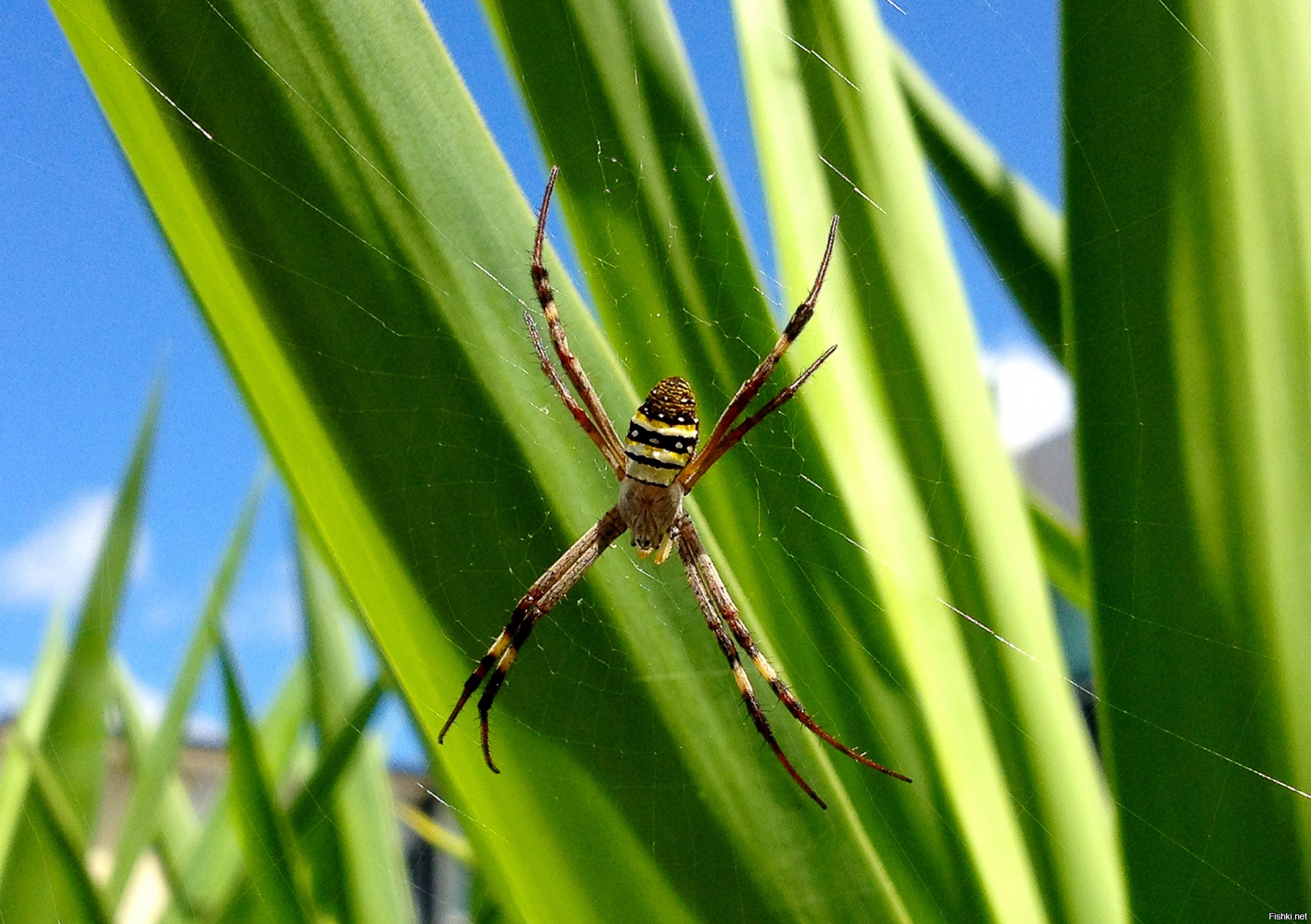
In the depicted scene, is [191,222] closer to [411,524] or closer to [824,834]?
[411,524]

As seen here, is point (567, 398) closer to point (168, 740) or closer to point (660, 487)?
point (660, 487)

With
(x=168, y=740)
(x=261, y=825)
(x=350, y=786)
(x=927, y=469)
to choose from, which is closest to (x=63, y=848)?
(x=261, y=825)

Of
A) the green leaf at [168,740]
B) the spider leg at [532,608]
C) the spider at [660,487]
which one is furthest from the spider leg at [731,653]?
the green leaf at [168,740]

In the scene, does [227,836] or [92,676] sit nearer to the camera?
[92,676]

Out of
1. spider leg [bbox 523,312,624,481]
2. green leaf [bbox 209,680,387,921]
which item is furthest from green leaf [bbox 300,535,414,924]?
spider leg [bbox 523,312,624,481]

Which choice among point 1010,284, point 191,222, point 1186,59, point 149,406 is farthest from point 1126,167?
point 149,406

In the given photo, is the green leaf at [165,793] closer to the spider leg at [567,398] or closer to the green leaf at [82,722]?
the green leaf at [82,722]

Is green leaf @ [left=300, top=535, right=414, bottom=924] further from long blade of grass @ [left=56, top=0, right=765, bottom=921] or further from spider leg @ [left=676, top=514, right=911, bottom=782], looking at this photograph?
long blade of grass @ [left=56, top=0, right=765, bottom=921]
